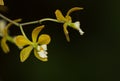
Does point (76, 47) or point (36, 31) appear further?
point (76, 47)

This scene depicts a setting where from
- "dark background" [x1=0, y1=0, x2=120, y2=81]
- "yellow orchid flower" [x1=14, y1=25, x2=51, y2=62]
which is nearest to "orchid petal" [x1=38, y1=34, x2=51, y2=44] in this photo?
"yellow orchid flower" [x1=14, y1=25, x2=51, y2=62]

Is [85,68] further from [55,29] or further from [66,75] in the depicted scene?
[55,29]

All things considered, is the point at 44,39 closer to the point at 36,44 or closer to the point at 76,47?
the point at 36,44

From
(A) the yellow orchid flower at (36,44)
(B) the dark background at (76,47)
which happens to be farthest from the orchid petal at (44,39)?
(B) the dark background at (76,47)

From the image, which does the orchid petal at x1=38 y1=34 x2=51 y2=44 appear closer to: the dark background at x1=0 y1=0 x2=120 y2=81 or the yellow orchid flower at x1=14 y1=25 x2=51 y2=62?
the yellow orchid flower at x1=14 y1=25 x2=51 y2=62

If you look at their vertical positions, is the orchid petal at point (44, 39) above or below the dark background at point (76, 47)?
below

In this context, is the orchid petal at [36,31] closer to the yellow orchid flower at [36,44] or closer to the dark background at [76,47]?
the yellow orchid flower at [36,44]

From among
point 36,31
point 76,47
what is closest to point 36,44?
point 36,31
